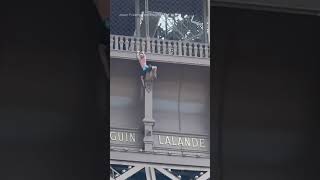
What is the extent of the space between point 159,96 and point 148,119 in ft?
0.41

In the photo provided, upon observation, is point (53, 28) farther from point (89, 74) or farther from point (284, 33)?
point (284, 33)

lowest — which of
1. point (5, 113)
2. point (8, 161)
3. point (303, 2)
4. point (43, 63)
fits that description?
point (8, 161)

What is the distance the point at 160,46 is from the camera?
3.55 m

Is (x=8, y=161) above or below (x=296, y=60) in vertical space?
below

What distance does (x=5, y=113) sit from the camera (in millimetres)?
3891

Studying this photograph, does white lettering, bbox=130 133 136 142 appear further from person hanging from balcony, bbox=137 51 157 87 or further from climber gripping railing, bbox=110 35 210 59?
climber gripping railing, bbox=110 35 210 59

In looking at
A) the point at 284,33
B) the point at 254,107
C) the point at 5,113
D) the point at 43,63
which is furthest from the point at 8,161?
the point at 284,33

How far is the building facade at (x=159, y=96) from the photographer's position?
3488mm

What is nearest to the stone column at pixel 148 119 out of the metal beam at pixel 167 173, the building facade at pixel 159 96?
the building facade at pixel 159 96

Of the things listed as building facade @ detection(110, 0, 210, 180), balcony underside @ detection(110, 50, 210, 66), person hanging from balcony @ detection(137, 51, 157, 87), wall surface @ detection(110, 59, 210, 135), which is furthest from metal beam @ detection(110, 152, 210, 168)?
balcony underside @ detection(110, 50, 210, 66)

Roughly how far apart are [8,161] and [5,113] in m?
0.25

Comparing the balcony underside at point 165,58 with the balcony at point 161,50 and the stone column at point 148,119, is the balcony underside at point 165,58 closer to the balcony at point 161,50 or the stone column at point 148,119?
the balcony at point 161,50

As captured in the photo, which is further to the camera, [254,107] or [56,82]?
[254,107]

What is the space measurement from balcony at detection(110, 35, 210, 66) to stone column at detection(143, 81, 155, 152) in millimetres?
141
